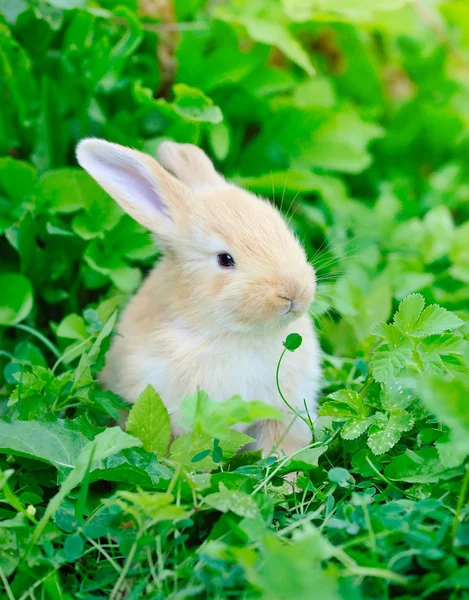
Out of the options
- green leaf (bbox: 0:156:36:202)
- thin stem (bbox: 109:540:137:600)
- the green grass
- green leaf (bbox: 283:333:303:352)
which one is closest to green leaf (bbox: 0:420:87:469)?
the green grass

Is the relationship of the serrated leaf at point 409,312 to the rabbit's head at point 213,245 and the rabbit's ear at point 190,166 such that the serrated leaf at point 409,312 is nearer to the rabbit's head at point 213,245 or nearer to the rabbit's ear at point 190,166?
the rabbit's head at point 213,245

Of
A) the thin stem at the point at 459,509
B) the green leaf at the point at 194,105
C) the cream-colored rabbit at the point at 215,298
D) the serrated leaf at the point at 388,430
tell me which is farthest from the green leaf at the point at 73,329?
the thin stem at the point at 459,509

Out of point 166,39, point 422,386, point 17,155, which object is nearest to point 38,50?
point 17,155

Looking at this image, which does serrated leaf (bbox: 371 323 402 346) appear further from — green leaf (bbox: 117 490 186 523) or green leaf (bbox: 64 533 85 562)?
green leaf (bbox: 64 533 85 562)

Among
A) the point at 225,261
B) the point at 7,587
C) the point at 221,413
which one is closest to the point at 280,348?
the point at 225,261

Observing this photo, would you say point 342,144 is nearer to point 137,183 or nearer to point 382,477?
point 137,183

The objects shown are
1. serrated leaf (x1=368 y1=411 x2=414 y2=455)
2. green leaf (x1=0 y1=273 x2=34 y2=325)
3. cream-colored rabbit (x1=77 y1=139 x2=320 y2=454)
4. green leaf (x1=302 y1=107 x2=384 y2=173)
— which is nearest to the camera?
serrated leaf (x1=368 y1=411 x2=414 y2=455)

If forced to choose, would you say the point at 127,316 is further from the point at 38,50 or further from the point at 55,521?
the point at 38,50
